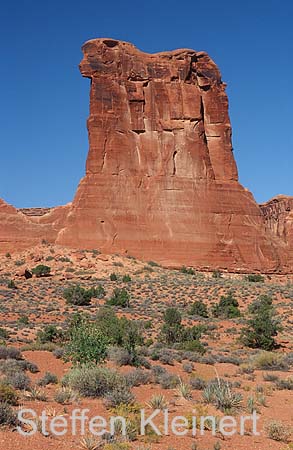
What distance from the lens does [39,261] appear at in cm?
4112

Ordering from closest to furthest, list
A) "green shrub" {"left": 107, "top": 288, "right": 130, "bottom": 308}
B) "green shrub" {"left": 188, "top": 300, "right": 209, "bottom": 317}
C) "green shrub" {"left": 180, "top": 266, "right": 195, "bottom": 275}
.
Answer: "green shrub" {"left": 188, "top": 300, "right": 209, "bottom": 317} → "green shrub" {"left": 107, "top": 288, "right": 130, "bottom": 308} → "green shrub" {"left": 180, "top": 266, "right": 195, "bottom": 275}

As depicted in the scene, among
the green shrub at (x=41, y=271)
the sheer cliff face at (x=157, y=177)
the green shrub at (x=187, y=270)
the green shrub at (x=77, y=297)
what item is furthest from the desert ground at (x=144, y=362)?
the sheer cliff face at (x=157, y=177)

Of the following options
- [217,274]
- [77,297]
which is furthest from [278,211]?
[77,297]

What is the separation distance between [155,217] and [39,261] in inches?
428

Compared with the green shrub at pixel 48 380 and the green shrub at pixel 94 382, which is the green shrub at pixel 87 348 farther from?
the green shrub at pixel 94 382

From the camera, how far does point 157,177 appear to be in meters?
47.3

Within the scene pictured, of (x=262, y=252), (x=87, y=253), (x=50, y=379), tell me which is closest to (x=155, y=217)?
(x=87, y=253)

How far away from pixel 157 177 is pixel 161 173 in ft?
1.61

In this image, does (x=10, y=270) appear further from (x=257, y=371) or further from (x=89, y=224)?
(x=257, y=371)

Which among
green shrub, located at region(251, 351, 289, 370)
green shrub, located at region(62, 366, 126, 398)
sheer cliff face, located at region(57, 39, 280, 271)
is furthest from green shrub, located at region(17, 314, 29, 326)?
sheer cliff face, located at region(57, 39, 280, 271)

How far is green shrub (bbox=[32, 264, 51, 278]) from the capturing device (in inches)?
1480

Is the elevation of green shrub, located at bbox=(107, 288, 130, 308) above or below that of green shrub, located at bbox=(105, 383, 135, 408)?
above

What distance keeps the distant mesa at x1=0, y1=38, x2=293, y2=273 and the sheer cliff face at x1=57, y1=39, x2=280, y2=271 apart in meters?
0.09

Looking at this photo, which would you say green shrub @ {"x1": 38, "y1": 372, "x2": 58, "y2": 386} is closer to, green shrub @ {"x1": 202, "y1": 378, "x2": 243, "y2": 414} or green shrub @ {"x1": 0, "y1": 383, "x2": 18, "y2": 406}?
green shrub @ {"x1": 0, "y1": 383, "x2": 18, "y2": 406}
